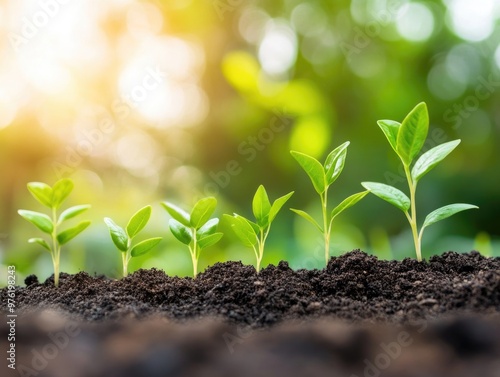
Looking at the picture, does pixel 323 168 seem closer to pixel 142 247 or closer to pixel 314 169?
pixel 314 169

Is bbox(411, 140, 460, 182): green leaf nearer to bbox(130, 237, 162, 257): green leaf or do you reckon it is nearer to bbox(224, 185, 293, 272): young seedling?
bbox(224, 185, 293, 272): young seedling

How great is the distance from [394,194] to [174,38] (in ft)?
6.50

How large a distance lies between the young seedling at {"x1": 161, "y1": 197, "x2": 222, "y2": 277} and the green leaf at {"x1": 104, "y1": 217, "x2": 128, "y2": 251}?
3.4 inches

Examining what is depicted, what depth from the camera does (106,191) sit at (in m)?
2.24

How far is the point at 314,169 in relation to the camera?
34.8 inches

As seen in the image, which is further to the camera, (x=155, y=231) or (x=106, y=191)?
(x=106, y=191)

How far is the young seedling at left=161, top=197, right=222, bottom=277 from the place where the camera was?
877 mm

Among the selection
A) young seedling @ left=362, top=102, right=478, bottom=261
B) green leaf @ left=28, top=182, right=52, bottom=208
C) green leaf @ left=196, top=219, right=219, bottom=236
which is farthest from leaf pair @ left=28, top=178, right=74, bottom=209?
young seedling @ left=362, top=102, right=478, bottom=261

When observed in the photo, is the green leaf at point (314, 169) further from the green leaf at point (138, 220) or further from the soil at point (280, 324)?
the green leaf at point (138, 220)

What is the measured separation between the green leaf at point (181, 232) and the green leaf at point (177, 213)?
0.05 metres

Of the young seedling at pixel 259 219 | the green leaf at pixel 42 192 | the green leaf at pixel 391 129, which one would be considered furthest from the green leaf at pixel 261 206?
the green leaf at pixel 42 192

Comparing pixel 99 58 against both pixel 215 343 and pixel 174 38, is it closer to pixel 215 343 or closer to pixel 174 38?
pixel 174 38

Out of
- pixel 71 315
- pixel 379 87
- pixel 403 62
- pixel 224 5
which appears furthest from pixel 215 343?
pixel 224 5

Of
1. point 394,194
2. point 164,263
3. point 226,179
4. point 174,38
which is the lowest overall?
point 394,194
